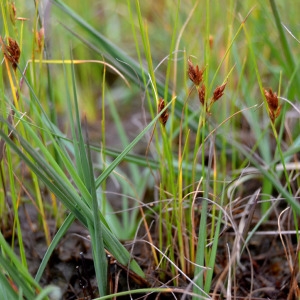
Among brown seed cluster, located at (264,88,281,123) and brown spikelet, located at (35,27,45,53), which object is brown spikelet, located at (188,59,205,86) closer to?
brown seed cluster, located at (264,88,281,123)

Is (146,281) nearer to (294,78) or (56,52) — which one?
(294,78)

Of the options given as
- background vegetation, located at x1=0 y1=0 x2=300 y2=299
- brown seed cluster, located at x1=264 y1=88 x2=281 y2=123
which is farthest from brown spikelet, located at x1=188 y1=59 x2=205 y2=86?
brown seed cluster, located at x1=264 y1=88 x2=281 y2=123

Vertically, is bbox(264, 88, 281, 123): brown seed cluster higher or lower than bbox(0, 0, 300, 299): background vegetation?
higher

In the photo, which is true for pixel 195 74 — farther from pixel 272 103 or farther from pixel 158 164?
pixel 158 164

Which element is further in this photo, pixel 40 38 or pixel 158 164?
pixel 158 164

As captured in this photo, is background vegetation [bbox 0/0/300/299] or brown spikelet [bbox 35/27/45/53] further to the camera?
brown spikelet [bbox 35/27/45/53]

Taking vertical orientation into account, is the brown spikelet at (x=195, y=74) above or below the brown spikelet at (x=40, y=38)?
below

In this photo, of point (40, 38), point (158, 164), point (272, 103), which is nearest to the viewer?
point (272, 103)

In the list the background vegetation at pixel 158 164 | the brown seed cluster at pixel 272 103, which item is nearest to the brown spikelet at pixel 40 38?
the background vegetation at pixel 158 164

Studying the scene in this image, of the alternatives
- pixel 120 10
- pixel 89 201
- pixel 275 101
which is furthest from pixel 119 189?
pixel 120 10

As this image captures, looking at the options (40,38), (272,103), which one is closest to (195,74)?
(272,103)

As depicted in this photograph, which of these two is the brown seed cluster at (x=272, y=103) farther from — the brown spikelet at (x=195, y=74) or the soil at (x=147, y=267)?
the soil at (x=147, y=267)
